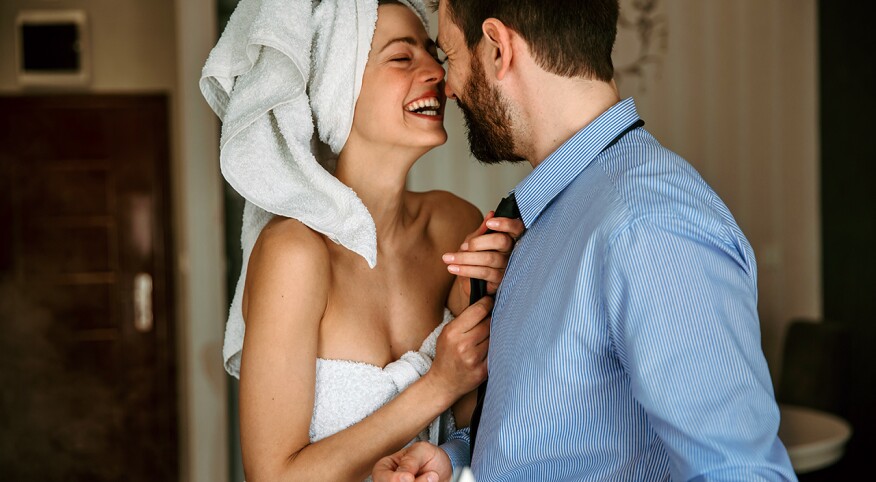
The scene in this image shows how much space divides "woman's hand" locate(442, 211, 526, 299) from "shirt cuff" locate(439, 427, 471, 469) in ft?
0.98

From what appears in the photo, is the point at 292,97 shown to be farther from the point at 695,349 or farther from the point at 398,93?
the point at 695,349

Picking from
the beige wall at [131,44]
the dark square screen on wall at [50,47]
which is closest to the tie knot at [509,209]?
the beige wall at [131,44]

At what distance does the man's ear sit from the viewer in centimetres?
123

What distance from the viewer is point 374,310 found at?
157cm

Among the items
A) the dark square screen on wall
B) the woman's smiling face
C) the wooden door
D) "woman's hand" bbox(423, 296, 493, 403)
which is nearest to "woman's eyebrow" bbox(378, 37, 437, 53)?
the woman's smiling face

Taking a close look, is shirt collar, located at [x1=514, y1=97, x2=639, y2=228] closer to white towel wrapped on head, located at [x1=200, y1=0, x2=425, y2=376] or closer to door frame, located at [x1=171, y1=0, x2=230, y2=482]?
white towel wrapped on head, located at [x1=200, y1=0, x2=425, y2=376]

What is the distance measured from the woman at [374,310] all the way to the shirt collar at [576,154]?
0.46ft

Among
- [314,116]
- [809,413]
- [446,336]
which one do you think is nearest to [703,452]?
[446,336]

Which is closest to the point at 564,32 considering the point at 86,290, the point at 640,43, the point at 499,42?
the point at 499,42

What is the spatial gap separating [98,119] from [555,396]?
463 centimetres

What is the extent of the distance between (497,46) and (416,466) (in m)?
0.64

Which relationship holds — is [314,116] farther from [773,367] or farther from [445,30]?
[773,367]

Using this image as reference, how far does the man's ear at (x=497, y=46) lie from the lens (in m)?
1.23

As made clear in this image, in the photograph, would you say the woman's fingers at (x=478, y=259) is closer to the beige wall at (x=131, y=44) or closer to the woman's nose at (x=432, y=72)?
the woman's nose at (x=432, y=72)
